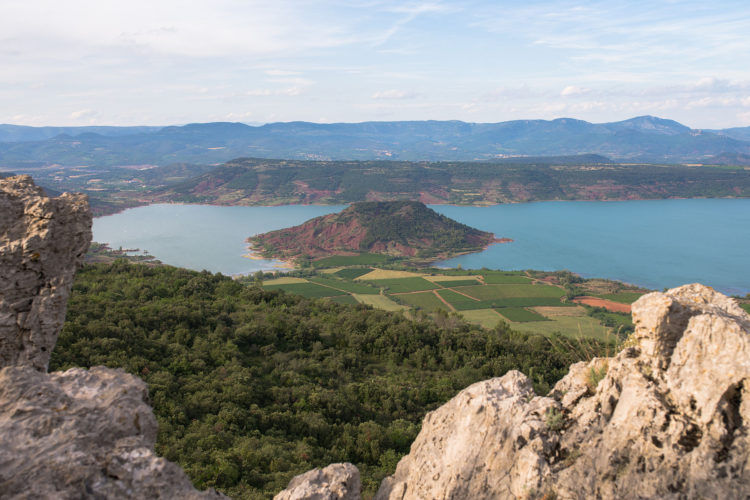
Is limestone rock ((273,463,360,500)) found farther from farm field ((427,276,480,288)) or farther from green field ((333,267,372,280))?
green field ((333,267,372,280))

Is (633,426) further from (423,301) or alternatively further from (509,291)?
(509,291)

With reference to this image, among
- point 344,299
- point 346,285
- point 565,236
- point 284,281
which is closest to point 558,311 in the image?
point 344,299

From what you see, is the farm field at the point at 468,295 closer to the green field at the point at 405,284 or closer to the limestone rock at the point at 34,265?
the green field at the point at 405,284

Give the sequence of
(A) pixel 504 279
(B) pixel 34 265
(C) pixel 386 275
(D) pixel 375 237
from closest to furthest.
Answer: (B) pixel 34 265, (A) pixel 504 279, (C) pixel 386 275, (D) pixel 375 237

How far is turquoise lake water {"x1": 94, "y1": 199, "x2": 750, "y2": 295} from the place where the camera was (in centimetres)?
8156

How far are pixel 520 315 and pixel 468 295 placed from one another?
9661 millimetres

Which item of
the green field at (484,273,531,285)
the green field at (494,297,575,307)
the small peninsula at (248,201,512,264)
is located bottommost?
the green field at (494,297,575,307)

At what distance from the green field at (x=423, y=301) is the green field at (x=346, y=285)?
5125 mm

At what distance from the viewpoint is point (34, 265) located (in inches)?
277

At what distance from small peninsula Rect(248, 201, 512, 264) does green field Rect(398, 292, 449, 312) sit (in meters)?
28.4

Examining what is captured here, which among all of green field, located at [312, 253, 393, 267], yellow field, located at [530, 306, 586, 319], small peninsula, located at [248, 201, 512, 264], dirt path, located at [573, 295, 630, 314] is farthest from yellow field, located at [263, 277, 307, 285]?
dirt path, located at [573, 295, 630, 314]

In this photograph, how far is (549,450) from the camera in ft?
19.4

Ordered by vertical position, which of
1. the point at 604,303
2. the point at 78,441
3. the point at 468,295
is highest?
the point at 78,441

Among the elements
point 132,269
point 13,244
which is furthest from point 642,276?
point 13,244
